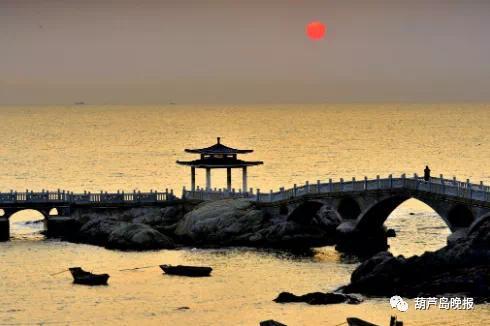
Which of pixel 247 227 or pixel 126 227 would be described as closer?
pixel 126 227

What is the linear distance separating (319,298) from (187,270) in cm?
1350

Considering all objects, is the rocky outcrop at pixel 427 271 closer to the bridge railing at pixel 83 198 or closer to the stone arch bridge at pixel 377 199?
the stone arch bridge at pixel 377 199

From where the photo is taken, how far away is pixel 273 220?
349 ft

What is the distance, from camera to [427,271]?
81.9 meters

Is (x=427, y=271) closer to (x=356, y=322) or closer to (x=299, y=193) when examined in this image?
(x=356, y=322)

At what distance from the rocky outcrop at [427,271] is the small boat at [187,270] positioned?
36.7ft

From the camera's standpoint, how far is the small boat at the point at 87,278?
3457 inches

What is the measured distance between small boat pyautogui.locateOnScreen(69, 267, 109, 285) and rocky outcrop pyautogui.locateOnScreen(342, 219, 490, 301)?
1575 centimetres

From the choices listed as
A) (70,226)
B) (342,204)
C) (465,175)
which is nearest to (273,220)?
(342,204)

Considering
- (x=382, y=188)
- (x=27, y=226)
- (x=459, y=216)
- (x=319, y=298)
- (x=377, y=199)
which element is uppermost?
(x=382, y=188)

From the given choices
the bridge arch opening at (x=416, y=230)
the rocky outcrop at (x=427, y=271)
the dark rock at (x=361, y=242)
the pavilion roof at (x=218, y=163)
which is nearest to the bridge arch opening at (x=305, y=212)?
the dark rock at (x=361, y=242)

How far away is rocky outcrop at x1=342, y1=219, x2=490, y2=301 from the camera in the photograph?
79688 millimetres

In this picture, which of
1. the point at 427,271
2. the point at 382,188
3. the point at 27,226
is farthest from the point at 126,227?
the point at 427,271

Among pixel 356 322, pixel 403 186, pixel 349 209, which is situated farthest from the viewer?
pixel 349 209
